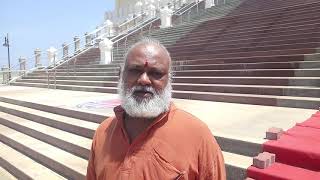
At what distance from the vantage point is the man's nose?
1878 mm

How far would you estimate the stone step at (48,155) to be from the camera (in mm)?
5243

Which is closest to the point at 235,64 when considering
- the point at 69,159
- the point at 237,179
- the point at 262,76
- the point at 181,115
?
the point at 262,76

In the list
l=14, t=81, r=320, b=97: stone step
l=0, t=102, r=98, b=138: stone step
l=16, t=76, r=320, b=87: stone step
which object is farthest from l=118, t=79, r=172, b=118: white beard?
l=16, t=76, r=320, b=87: stone step

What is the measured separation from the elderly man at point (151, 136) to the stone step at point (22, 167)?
3757 mm

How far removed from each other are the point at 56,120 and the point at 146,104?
19.4 ft

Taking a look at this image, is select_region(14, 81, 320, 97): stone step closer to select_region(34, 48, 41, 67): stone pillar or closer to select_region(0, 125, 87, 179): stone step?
select_region(0, 125, 87, 179): stone step

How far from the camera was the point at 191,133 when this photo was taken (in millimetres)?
1862

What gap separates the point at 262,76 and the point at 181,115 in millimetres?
6517

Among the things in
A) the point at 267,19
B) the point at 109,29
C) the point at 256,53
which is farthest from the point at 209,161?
the point at 109,29

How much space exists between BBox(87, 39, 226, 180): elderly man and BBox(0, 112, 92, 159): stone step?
12.2 ft

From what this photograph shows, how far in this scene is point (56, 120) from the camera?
7.43 meters

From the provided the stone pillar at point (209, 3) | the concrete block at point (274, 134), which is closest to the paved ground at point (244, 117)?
the concrete block at point (274, 134)

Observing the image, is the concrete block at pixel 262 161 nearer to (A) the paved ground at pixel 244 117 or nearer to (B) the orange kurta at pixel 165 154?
(A) the paved ground at pixel 244 117

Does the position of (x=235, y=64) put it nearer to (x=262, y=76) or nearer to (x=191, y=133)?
(x=262, y=76)
